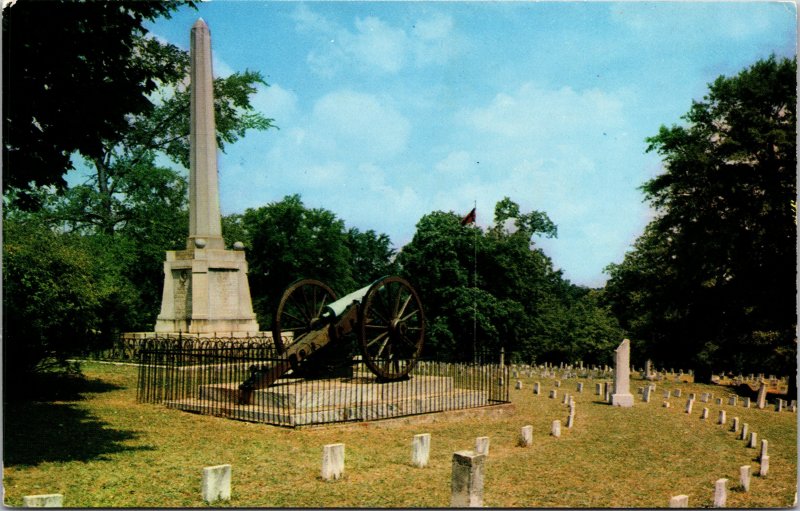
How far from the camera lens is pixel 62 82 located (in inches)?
358

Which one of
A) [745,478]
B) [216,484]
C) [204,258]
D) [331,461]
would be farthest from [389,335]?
[204,258]

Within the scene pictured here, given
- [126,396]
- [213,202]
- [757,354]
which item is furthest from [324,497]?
[757,354]

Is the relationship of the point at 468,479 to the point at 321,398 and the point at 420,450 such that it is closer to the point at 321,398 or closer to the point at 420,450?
the point at 420,450

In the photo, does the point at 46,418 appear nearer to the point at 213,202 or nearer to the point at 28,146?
the point at 28,146

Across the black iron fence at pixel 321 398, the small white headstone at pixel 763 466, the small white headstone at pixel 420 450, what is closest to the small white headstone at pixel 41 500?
the small white headstone at pixel 420 450

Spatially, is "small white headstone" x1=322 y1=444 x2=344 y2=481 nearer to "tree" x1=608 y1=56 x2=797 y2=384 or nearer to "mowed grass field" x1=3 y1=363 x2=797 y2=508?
"mowed grass field" x1=3 y1=363 x2=797 y2=508

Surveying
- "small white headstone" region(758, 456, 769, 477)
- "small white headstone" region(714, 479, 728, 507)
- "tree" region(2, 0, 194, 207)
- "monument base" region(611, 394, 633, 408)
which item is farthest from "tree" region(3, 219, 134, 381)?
"monument base" region(611, 394, 633, 408)

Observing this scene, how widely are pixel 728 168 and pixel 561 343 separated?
24402mm

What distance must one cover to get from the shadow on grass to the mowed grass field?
28 millimetres

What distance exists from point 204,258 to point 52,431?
10.6 metres

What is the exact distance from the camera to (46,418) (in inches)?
448

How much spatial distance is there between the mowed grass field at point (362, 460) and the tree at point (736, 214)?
9.23m

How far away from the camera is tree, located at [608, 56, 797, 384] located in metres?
21.6

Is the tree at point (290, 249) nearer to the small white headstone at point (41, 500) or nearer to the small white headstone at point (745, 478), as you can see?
the small white headstone at point (745, 478)
